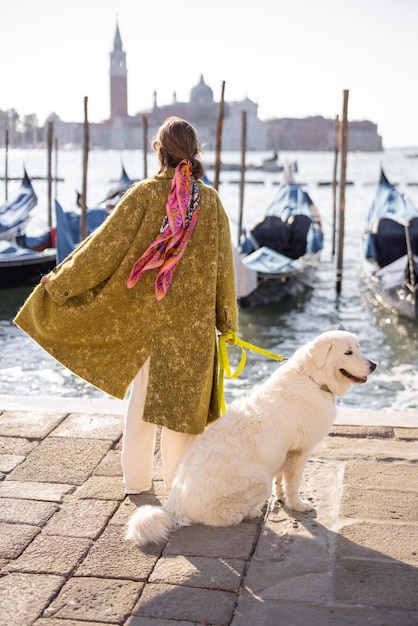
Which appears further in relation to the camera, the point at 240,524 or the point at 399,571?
the point at 240,524

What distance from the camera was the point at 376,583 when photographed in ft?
7.97

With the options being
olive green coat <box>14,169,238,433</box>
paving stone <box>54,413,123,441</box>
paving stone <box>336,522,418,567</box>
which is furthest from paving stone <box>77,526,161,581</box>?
Answer: paving stone <box>54,413,123,441</box>

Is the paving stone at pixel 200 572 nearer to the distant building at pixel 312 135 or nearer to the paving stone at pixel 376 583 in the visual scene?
the paving stone at pixel 376 583

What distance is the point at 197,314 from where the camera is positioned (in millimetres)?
2951

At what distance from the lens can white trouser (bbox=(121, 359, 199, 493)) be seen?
3078mm

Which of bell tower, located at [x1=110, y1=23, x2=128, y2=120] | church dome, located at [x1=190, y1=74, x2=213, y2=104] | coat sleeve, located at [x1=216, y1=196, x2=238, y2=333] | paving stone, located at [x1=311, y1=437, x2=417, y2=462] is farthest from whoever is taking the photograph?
bell tower, located at [x1=110, y1=23, x2=128, y2=120]

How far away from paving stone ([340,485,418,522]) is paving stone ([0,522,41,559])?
1.11 meters

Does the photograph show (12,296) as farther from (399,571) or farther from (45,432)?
(399,571)

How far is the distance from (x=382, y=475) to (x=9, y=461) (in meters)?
1.56

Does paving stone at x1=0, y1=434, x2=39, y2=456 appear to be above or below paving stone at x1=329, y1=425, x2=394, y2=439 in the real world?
below

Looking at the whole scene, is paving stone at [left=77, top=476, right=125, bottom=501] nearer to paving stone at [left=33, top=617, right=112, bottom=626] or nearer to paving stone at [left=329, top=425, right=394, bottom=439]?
paving stone at [left=33, top=617, right=112, bottom=626]

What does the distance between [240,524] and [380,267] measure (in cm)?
960

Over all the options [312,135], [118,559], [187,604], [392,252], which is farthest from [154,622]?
[312,135]

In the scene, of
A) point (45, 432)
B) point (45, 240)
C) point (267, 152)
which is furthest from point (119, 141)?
point (45, 432)
